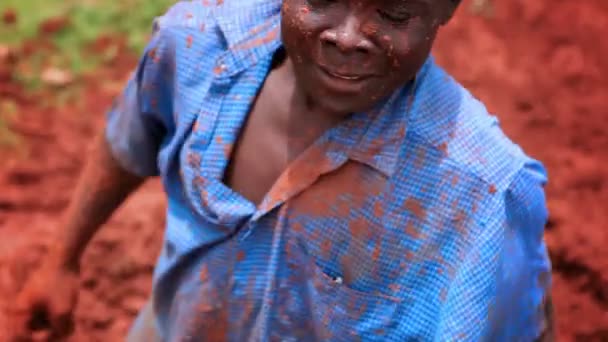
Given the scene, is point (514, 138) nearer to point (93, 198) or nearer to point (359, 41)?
point (93, 198)

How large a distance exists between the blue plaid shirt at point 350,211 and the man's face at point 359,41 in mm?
78

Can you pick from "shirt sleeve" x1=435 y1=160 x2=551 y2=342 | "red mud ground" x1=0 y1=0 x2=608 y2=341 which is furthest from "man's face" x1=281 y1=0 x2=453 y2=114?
"red mud ground" x1=0 y1=0 x2=608 y2=341

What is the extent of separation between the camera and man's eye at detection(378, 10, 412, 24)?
3.07ft

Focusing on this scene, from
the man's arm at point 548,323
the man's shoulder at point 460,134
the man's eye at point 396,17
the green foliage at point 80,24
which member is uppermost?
the man's eye at point 396,17

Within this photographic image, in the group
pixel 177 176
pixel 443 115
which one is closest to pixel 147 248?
pixel 177 176

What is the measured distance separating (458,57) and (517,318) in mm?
1545

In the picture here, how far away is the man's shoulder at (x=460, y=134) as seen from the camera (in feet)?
3.42

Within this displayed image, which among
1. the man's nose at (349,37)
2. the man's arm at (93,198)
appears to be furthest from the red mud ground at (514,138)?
the man's nose at (349,37)

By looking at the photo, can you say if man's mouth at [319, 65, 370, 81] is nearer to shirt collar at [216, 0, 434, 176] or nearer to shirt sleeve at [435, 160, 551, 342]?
shirt collar at [216, 0, 434, 176]

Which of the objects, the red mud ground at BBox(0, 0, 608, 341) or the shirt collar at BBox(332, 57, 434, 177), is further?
the red mud ground at BBox(0, 0, 608, 341)

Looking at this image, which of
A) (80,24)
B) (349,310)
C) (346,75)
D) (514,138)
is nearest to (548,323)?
(349,310)

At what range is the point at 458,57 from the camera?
8.52 ft

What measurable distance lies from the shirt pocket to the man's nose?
31 centimetres

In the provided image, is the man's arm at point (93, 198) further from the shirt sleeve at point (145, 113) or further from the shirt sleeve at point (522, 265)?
the shirt sleeve at point (522, 265)
